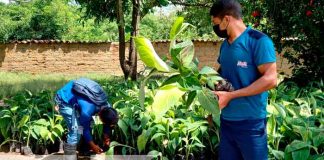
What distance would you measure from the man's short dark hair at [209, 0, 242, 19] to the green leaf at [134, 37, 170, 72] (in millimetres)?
604

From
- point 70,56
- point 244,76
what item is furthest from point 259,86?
point 70,56

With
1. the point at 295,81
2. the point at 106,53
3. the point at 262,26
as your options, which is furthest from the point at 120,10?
the point at 106,53

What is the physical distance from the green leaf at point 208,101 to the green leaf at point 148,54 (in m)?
0.27

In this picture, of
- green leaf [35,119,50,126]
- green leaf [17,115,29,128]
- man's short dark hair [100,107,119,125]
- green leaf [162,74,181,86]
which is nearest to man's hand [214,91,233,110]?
green leaf [162,74,181,86]

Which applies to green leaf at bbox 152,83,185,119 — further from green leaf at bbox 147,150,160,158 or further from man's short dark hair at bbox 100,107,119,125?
man's short dark hair at bbox 100,107,119,125

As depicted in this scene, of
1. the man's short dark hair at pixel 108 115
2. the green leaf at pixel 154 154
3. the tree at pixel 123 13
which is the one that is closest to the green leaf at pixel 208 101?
the green leaf at pixel 154 154

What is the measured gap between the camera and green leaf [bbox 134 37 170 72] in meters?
2.35

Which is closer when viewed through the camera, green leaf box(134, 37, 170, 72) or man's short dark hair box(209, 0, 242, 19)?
green leaf box(134, 37, 170, 72)

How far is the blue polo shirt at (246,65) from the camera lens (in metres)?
2.73

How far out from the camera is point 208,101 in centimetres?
253

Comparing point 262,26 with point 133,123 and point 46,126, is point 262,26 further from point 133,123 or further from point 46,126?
point 46,126

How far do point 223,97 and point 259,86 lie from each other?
0.23 meters

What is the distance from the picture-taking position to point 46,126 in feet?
17.2

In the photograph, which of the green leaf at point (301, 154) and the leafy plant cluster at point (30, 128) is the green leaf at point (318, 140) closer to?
the green leaf at point (301, 154)
